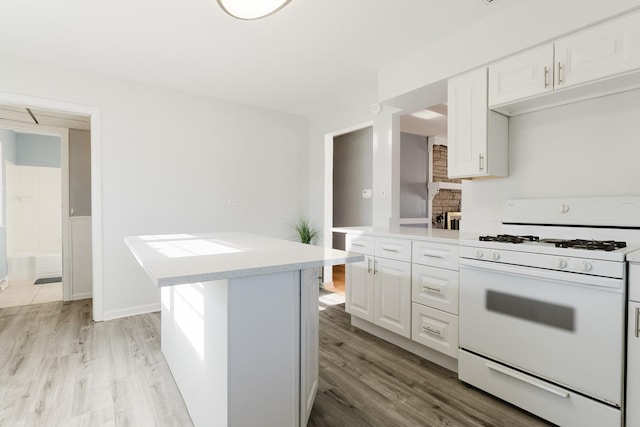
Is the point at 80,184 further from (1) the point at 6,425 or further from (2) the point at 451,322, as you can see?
(2) the point at 451,322

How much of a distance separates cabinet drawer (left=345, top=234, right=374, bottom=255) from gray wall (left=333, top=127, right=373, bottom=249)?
220 cm

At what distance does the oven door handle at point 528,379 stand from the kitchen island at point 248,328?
3.50ft

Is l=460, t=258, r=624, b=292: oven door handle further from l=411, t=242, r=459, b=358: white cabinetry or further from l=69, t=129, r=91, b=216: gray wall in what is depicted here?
l=69, t=129, r=91, b=216: gray wall

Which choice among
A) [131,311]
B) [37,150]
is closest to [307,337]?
[131,311]

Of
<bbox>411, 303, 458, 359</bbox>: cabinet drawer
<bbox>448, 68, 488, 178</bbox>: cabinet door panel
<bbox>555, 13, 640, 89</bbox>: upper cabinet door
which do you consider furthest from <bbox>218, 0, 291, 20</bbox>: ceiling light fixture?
<bbox>411, 303, 458, 359</bbox>: cabinet drawer

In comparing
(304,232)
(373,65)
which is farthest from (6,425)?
(373,65)

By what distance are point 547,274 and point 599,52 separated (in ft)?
4.06

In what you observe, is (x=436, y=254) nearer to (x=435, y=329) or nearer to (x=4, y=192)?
(x=435, y=329)

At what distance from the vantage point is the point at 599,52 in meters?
1.76

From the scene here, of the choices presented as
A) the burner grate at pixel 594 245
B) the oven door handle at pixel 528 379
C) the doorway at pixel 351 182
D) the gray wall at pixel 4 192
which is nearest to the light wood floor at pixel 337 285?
the doorway at pixel 351 182

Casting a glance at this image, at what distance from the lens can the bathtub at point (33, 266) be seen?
4.70 meters

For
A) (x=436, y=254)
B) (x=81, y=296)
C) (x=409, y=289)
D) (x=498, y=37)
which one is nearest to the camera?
(x=498, y=37)

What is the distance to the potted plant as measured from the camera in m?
4.43

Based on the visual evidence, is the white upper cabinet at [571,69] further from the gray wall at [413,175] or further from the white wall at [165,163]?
the gray wall at [413,175]
